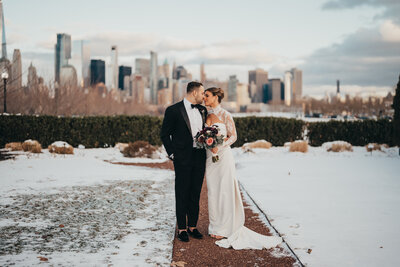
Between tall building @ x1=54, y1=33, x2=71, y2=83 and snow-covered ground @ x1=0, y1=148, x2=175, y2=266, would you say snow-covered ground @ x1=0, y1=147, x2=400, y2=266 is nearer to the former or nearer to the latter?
snow-covered ground @ x1=0, y1=148, x2=175, y2=266

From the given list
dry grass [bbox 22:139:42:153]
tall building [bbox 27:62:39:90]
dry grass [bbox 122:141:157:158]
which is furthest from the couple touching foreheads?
tall building [bbox 27:62:39:90]

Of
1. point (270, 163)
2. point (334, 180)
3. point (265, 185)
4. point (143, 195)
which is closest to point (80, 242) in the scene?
point (143, 195)

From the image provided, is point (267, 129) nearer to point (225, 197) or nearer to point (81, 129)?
point (81, 129)

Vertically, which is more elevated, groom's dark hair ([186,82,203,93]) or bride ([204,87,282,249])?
groom's dark hair ([186,82,203,93])

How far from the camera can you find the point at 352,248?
5492mm

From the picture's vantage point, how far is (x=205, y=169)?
19.8 ft

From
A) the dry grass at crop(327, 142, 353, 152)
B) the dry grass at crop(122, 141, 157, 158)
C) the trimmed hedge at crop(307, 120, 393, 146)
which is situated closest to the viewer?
the dry grass at crop(122, 141, 157, 158)

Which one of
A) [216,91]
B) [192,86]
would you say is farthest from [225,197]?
[192,86]

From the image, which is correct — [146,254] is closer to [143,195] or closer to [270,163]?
[143,195]

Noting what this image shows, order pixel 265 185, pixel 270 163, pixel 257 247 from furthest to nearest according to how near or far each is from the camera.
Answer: pixel 270 163
pixel 265 185
pixel 257 247

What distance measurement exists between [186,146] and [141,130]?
59.0 feet

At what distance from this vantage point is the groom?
573 cm

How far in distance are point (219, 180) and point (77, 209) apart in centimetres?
334

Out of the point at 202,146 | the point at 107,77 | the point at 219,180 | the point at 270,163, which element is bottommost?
the point at 270,163
